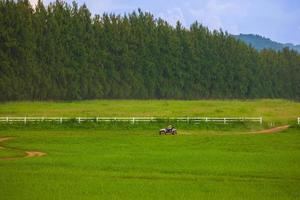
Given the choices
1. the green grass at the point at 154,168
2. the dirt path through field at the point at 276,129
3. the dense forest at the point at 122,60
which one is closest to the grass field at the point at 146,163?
the green grass at the point at 154,168

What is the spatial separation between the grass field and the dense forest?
53.8 meters

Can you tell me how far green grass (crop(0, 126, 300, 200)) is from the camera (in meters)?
29.5

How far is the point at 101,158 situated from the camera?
143ft

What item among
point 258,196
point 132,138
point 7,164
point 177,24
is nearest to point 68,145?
point 132,138

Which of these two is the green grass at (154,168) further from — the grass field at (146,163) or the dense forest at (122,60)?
the dense forest at (122,60)

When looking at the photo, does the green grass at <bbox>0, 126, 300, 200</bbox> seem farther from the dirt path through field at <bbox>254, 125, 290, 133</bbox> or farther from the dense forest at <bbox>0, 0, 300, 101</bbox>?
the dense forest at <bbox>0, 0, 300, 101</bbox>

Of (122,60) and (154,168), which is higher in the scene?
(122,60)

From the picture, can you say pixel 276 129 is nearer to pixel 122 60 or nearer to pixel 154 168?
pixel 154 168

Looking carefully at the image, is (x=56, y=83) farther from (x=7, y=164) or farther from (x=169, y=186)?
(x=169, y=186)

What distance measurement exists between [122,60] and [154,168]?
110 m

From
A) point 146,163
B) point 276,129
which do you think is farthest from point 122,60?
point 146,163

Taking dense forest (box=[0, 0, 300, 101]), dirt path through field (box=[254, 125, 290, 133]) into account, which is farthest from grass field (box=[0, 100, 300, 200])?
dense forest (box=[0, 0, 300, 101])

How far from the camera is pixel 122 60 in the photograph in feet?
484

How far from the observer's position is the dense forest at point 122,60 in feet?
413
